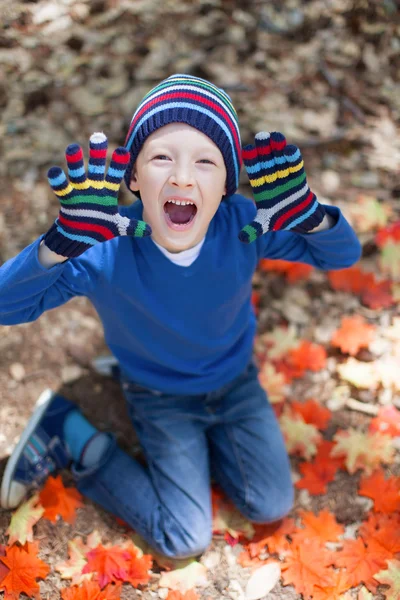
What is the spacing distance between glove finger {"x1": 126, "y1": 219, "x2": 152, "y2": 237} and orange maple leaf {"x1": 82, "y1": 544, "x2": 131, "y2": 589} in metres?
1.06

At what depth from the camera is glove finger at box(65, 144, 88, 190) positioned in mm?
1419

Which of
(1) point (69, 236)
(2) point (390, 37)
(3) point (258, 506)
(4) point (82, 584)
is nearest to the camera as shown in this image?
(1) point (69, 236)

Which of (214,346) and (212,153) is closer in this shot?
(212,153)

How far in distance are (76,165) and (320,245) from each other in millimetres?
779

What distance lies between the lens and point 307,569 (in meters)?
1.92

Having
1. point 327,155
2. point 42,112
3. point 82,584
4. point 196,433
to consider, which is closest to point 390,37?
point 327,155

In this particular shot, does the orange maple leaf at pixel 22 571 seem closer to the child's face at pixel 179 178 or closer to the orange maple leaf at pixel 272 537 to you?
the orange maple leaf at pixel 272 537

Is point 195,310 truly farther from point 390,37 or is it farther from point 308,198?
point 390,37

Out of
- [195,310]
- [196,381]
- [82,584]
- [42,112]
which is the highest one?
[42,112]

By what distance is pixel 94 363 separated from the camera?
7.98 ft

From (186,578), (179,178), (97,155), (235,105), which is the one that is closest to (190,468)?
(186,578)

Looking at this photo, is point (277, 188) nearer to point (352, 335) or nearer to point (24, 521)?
point (352, 335)

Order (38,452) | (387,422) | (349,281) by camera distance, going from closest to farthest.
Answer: (38,452) < (387,422) < (349,281)

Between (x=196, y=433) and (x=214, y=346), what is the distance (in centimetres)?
37
